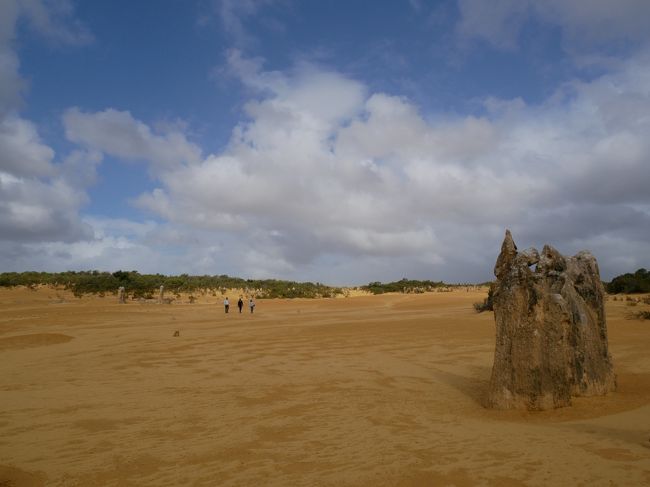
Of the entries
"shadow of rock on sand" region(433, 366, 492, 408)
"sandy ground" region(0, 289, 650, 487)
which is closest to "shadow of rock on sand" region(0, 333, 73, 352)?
"sandy ground" region(0, 289, 650, 487)

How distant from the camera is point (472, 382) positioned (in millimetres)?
10328

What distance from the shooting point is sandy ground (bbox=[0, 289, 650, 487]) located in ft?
16.9

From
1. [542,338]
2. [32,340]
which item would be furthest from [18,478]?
[32,340]

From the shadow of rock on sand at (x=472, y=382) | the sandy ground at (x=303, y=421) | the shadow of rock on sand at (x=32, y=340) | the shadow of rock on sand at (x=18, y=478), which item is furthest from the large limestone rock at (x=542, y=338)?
the shadow of rock on sand at (x=32, y=340)

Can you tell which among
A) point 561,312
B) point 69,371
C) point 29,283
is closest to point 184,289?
point 29,283

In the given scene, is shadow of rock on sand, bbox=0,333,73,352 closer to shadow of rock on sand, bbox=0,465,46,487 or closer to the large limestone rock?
shadow of rock on sand, bbox=0,465,46,487

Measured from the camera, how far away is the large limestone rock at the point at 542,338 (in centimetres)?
750

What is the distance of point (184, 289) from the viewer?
2235 inches

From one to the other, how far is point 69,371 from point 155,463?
8431 mm

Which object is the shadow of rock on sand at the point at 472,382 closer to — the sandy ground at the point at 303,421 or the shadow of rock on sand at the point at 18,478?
the sandy ground at the point at 303,421

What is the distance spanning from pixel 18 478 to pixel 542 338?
7298 millimetres

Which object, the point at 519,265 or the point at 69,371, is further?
the point at 69,371

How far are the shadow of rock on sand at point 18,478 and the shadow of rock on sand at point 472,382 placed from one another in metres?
6.43

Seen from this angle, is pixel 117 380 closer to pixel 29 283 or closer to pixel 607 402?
pixel 607 402
